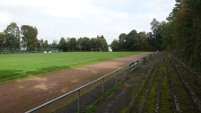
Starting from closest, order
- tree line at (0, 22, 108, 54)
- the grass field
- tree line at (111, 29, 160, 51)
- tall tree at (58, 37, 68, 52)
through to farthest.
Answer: the grass field → tree line at (0, 22, 108, 54) → tree line at (111, 29, 160, 51) → tall tree at (58, 37, 68, 52)

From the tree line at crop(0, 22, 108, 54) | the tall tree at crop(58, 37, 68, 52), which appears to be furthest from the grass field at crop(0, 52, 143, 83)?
the tall tree at crop(58, 37, 68, 52)

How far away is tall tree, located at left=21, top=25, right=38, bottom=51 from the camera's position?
124625 mm

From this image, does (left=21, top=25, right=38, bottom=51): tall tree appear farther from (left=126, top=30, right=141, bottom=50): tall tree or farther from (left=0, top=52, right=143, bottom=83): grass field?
(left=0, top=52, right=143, bottom=83): grass field

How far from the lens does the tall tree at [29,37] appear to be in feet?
409

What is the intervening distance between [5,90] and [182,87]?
395 inches

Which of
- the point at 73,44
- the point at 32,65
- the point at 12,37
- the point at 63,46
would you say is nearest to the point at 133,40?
the point at 73,44

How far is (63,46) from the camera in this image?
148125 mm

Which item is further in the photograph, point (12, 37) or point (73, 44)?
point (73, 44)

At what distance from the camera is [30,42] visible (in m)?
125

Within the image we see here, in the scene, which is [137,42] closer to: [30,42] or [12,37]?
[30,42]

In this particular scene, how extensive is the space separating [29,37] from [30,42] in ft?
10.3

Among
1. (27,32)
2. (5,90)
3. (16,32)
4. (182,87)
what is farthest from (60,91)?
(27,32)

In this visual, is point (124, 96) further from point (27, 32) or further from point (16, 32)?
point (27, 32)

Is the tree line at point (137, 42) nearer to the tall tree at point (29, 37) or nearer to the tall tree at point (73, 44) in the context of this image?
the tall tree at point (73, 44)
